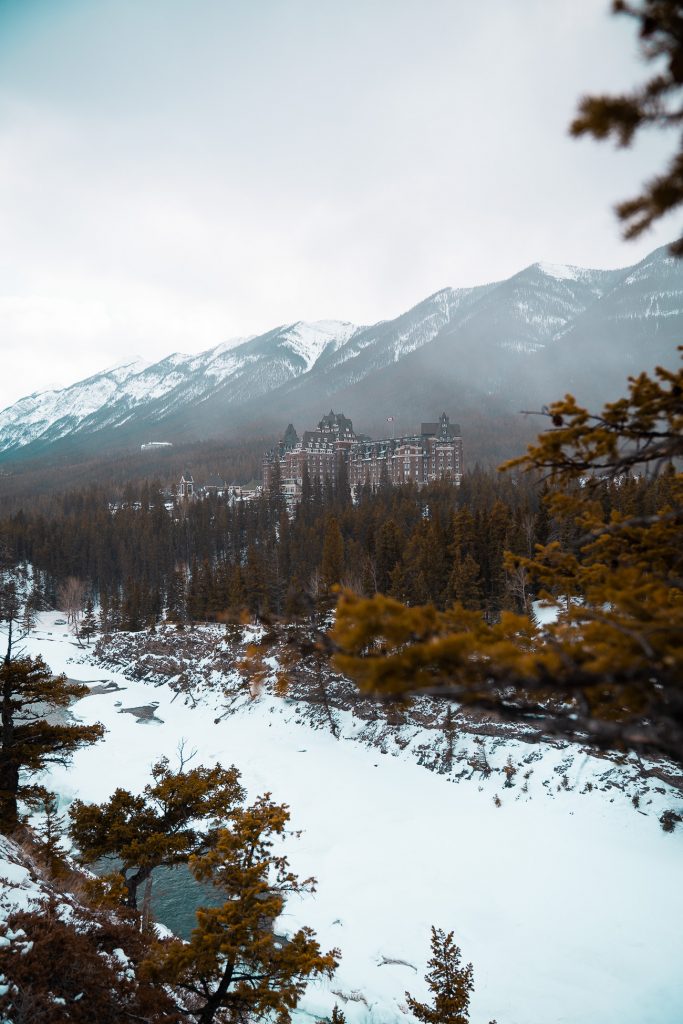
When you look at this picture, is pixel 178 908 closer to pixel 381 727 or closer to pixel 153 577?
pixel 381 727

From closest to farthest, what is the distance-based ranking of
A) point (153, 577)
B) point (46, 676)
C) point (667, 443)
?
point (667, 443), point (46, 676), point (153, 577)

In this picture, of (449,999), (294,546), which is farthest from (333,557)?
(449,999)

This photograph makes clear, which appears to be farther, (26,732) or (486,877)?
(486,877)

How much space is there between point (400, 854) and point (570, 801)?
728 cm

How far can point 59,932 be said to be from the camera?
8141mm

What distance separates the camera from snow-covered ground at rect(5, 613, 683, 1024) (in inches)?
520

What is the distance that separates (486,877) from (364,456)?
120871 millimetres

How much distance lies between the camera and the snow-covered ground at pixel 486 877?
43.4 ft

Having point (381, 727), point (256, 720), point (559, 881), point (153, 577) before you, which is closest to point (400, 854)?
point (559, 881)

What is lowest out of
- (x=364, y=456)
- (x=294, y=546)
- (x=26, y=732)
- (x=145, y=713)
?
(x=145, y=713)

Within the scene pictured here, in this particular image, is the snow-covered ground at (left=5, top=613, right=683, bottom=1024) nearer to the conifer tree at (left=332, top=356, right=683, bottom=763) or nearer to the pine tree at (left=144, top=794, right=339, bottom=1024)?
the pine tree at (left=144, top=794, right=339, bottom=1024)

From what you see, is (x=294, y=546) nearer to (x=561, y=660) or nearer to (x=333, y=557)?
(x=333, y=557)

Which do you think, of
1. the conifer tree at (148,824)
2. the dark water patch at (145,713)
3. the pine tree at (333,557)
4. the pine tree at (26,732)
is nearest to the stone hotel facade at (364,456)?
the pine tree at (333,557)

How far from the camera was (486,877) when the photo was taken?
1750 centimetres
